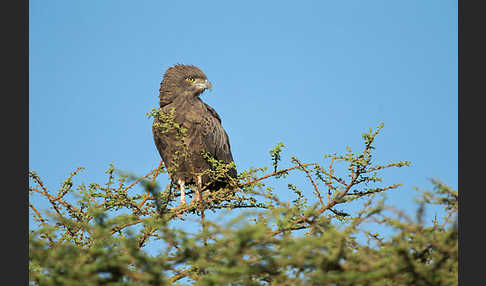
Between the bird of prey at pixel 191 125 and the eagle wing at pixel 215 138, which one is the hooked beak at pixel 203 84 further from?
the eagle wing at pixel 215 138

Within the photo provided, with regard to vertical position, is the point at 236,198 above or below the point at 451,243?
above

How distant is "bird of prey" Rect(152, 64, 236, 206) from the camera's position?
28.3ft

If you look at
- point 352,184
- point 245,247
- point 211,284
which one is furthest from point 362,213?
point 352,184

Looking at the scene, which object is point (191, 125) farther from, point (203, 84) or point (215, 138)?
point (203, 84)

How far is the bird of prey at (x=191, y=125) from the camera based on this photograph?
862 cm

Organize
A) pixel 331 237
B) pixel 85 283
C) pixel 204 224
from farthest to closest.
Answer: pixel 204 224, pixel 331 237, pixel 85 283

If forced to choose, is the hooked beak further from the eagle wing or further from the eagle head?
the eagle wing

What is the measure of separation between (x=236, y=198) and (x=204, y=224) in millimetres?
2845

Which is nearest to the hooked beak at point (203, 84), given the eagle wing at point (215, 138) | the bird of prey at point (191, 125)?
the bird of prey at point (191, 125)

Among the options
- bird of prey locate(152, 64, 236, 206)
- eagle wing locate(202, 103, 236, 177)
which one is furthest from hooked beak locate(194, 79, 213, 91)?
eagle wing locate(202, 103, 236, 177)

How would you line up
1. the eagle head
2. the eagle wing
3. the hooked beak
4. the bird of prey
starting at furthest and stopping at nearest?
the hooked beak
the eagle head
the eagle wing
the bird of prey

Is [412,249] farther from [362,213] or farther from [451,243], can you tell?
[362,213]

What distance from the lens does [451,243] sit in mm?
3100

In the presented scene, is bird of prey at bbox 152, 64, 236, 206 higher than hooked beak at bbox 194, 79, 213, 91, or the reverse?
hooked beak at bbox 194, 79, 213, 91
